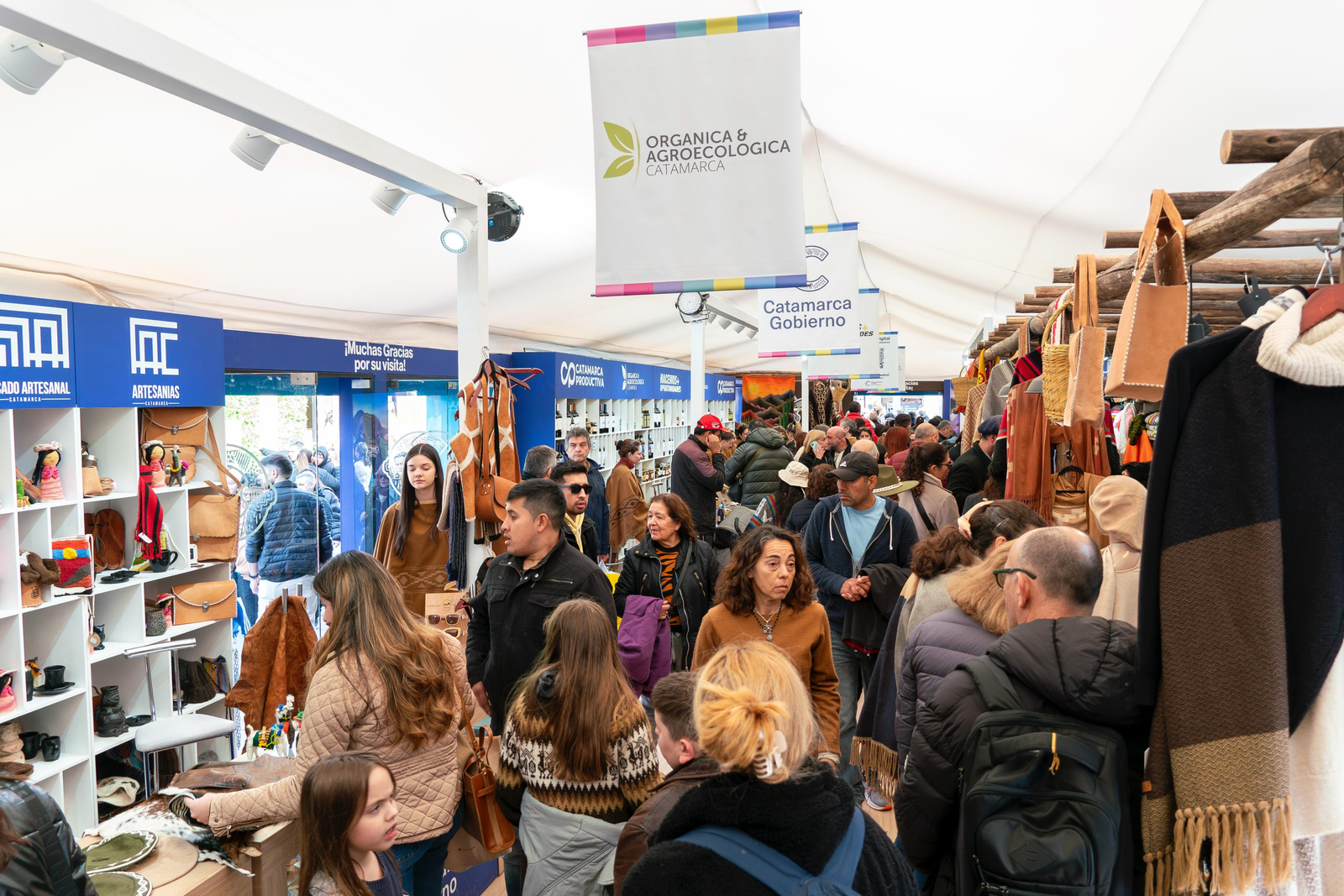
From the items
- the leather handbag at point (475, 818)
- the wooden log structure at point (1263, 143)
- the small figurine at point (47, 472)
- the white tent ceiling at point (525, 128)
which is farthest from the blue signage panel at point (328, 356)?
the wooden log structure at point (1263, 143)

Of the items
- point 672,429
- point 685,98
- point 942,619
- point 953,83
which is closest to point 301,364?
point 685,98

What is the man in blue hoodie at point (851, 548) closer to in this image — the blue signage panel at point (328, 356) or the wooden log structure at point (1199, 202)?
the wooden log structure at point (1199, 202)

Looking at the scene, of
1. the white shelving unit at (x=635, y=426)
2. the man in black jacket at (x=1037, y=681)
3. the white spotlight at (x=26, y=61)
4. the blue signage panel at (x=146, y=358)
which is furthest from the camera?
the white shelving unit at (x=635, y=426)

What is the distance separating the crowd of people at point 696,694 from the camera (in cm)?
142

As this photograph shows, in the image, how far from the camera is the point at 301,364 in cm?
587

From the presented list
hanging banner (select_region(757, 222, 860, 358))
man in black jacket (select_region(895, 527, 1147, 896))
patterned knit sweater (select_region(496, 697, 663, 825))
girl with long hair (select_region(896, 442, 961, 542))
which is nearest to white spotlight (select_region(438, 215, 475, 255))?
patterned knit sweater (select_region(496, 697, 663, 825))

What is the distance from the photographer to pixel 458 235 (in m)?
4.29

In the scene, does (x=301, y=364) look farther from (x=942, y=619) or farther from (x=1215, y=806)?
(x=1215, y=806)

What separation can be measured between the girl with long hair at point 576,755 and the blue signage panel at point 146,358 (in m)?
3.15

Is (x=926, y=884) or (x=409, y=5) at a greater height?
(x=409, y=5)

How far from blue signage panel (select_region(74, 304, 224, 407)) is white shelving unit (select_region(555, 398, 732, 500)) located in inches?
181

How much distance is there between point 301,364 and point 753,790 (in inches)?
209

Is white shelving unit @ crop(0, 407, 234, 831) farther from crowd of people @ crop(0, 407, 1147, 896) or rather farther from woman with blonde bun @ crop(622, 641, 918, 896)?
woman with blonde bun @ crop(622, 641, 918, 896)

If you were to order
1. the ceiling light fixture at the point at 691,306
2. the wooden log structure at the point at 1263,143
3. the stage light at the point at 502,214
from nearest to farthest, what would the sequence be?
the wooden log structure at the point at 1263,143 < the stage light at the point at 502,214 < the ceiling light fixture at the point at 691,306
